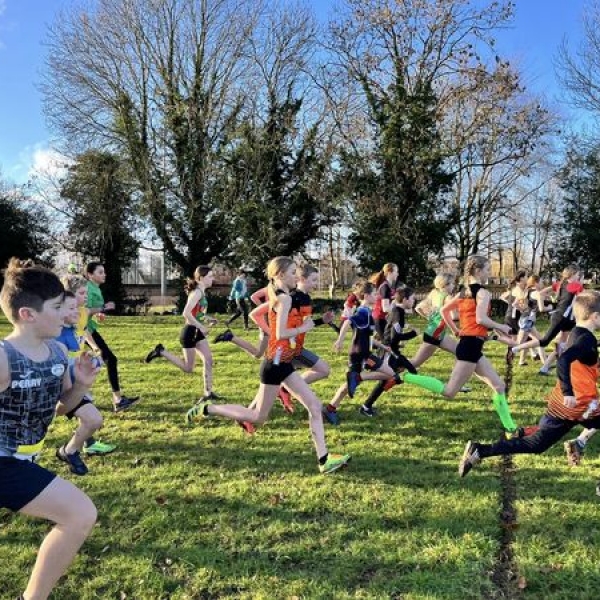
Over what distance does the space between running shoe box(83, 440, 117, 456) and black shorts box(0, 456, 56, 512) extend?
3.31m

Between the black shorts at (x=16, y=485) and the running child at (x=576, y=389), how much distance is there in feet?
11.8

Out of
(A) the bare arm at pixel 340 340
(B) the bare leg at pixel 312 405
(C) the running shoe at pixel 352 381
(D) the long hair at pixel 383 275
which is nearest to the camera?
(B) the bare leg at pixel 312 405

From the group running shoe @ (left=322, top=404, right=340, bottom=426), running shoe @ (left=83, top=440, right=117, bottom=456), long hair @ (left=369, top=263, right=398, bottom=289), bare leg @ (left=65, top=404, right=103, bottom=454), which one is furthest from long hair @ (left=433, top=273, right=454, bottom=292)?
bare leg @ (left=65, top=404, right=103, bottom=454)

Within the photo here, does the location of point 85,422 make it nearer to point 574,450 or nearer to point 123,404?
point 123,404

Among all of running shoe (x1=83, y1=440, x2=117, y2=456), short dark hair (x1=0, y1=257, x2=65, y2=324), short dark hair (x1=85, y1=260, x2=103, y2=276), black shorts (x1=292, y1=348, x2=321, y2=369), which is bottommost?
running shoe (x1=83, y1=440, x2=117, y2=456)

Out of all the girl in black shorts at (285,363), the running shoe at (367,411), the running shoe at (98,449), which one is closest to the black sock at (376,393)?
the running shoe at (367,411)

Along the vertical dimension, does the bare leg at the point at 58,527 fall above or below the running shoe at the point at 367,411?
above

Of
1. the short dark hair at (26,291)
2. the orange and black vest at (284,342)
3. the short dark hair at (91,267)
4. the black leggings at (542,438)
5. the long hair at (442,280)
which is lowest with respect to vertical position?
the black leggings at (542,438)

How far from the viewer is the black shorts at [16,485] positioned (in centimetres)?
284

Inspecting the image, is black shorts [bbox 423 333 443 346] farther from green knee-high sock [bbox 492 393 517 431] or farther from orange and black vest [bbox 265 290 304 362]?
orange and black vest [bbox 265 290 304 362]

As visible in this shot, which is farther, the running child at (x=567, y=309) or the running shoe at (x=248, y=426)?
the running child at (x=567, y=309)

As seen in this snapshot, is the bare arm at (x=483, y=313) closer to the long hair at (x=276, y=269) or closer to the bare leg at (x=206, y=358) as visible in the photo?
the long hair at (x=276, y=269)

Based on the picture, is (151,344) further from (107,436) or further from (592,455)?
(592,455)

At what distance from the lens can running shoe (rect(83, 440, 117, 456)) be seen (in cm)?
608
